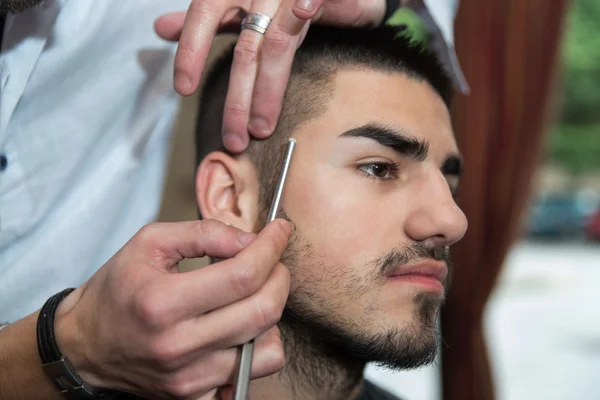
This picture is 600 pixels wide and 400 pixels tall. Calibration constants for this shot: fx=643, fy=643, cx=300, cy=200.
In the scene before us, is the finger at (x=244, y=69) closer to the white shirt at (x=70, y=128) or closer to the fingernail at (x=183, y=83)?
the fingernail at (x=183, y=83)

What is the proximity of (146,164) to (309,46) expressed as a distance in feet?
1.45

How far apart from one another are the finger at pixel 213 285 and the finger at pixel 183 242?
0.04m

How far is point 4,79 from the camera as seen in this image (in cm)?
121

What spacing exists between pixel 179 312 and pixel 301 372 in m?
0.46

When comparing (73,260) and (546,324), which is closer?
(73,260)

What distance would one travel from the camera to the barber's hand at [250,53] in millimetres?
972

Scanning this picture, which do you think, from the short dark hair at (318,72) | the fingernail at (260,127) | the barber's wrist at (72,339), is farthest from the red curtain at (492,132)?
the barber's wrist at (72,339)

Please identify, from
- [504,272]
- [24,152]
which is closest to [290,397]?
[24,152]

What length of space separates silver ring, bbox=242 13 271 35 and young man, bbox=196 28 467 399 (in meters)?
0.19

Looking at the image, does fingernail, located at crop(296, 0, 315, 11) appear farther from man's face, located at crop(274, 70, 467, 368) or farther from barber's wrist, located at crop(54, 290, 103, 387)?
barber's wrist, located at crop(54, 290, 103, 387)

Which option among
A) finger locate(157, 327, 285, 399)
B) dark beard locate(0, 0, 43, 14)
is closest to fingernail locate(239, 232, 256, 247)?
finger locate(157, 327, 285, 399)

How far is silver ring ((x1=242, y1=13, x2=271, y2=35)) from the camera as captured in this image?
1016 millimetres

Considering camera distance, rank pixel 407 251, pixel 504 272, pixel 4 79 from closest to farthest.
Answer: pixel 407 251, pixel 4 79, pixel 504 272

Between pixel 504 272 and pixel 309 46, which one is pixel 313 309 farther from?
pixel 504 272
